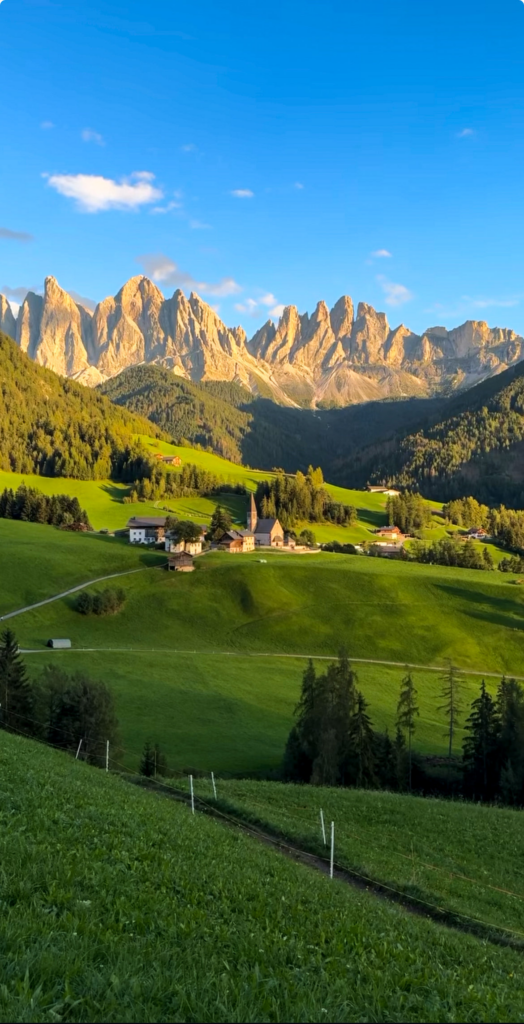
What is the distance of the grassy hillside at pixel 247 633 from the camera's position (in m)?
64.9

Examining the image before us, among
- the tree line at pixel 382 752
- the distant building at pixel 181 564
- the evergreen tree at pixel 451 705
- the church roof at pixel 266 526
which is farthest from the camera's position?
the church roof at pixel 266 526

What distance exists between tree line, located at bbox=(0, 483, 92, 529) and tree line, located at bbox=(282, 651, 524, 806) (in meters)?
117

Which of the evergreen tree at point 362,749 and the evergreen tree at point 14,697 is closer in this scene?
the evergreen tree at point 14,697

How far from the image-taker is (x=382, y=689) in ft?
260

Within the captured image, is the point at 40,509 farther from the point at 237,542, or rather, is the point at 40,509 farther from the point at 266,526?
the point at 266,526

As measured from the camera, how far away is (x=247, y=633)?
326ft

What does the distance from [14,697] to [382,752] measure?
3267 centimetres

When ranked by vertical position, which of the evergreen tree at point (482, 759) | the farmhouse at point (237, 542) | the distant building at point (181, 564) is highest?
the farmhouse at point (237, 542)

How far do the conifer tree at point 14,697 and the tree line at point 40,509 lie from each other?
4159 inches

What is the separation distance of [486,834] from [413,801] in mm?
6438

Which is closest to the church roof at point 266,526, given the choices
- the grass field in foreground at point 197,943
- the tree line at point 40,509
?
the tree line at point 40,509

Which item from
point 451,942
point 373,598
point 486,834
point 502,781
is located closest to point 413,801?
point 486,834

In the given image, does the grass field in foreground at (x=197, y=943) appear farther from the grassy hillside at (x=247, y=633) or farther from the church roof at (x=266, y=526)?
the church roof at (x=266, y=526)

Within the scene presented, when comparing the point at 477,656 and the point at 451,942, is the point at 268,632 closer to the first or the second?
the point at 477,656
